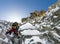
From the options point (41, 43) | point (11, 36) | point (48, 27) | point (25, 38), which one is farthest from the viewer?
point (48, 27)

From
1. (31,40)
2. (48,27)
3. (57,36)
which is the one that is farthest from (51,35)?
(48,27)

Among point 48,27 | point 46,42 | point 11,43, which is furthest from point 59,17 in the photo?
point 11,43

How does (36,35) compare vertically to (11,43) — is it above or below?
above

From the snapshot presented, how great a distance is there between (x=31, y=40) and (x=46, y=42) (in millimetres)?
957


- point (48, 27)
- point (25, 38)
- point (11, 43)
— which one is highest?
point (48, 27)

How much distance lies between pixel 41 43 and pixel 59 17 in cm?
445

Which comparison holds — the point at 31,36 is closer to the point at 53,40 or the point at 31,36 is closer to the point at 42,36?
the point at 42,36

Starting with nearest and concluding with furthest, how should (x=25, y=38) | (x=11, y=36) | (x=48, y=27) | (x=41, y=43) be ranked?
(x=11, y=36), (x=41, y=43), (x=25, y=38), (x=48, y=27)

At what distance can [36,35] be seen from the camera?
14102 mm

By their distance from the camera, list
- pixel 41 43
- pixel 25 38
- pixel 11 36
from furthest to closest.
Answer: pixel 25 38 → pixel 41 43 → pixel 11 36

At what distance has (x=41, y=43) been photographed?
492 inches

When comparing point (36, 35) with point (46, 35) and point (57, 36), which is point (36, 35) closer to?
point (46, 35)

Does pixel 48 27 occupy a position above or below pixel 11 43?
above

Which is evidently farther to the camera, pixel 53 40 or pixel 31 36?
pixel 31 36
